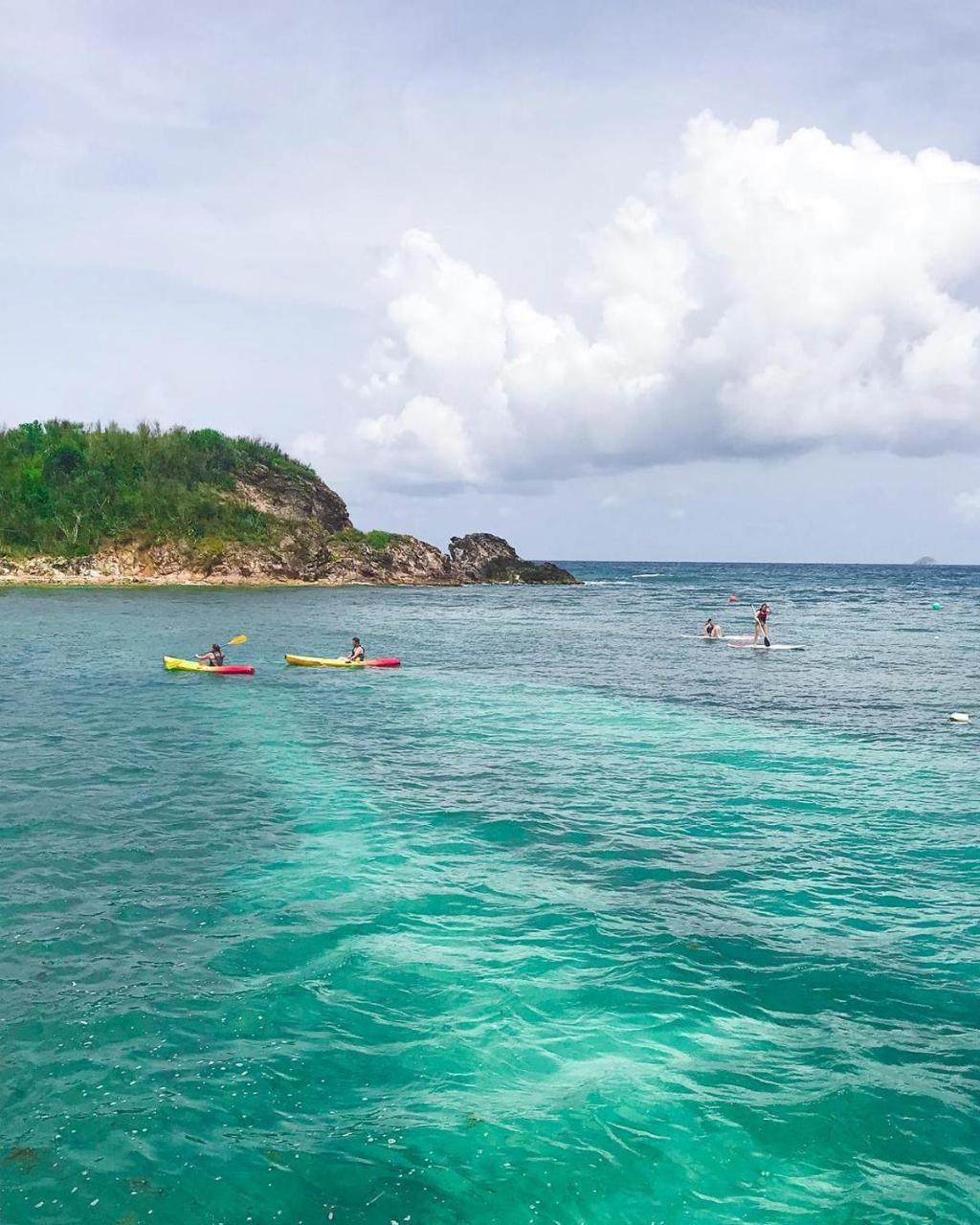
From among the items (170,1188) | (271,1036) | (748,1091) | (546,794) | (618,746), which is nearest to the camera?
(170,1188)

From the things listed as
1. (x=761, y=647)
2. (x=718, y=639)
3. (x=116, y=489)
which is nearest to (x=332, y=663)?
(x=761, y=647)

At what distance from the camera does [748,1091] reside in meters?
9.42

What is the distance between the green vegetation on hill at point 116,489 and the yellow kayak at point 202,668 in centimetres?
8267

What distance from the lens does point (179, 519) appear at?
4737 inches

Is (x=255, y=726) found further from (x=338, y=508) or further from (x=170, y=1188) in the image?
(x=338, y=508)

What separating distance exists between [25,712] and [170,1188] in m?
25.6

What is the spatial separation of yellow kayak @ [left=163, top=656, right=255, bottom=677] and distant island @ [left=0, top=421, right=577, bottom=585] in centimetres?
7699

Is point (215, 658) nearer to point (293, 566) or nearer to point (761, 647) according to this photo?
point (761, 647)

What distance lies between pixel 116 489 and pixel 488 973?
126847 mm

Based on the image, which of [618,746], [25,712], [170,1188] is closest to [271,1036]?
[170,1188]

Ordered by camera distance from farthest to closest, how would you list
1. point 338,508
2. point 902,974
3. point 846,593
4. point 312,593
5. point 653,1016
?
point 338,508
point 846,593
point 312,593
point 902,974
point 653,1016

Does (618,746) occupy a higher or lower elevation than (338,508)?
lower

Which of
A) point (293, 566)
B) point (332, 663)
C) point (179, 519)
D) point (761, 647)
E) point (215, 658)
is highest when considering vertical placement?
point (179, 519)

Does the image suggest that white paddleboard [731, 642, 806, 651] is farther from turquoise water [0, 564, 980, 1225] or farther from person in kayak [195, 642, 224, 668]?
person in kayak [195, 642, 224, 668]
